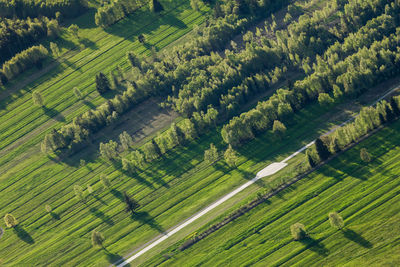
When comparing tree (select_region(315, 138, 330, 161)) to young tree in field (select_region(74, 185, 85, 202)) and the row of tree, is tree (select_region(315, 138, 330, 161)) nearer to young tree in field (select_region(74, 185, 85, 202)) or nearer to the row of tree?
the row of tree

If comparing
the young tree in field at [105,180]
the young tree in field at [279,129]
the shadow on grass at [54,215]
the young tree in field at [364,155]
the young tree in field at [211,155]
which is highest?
the young tree in field at [279,129]

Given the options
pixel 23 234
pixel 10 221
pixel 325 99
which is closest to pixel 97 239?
pixel 23 234

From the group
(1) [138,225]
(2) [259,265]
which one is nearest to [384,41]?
(2) [259,265]

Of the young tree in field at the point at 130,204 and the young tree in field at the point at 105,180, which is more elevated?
the young tree in field at the point at 105,180

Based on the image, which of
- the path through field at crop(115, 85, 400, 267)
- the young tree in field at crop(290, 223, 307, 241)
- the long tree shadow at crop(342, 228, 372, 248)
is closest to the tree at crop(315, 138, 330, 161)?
the path through field at crop(115, 85, 400, 267)

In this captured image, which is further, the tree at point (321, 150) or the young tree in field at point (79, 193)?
the young tree in field at point (79, 193)

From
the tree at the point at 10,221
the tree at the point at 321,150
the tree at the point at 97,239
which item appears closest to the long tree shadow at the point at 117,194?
the tree at the point at 97,239

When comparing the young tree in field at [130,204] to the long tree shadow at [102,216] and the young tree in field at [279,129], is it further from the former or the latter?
the young tree in field at [279,129]
